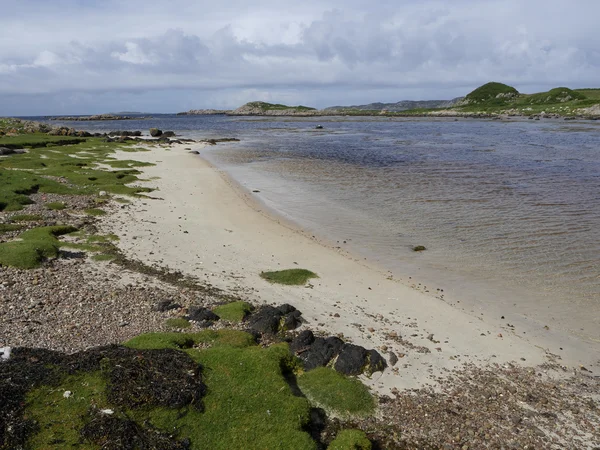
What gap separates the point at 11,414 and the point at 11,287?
7.46 metres

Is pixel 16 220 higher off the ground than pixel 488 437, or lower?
higher

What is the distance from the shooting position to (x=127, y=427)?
772 cm

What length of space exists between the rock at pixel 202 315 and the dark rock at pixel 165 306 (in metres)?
0.59

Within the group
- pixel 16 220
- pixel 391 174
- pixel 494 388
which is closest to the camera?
pixel 494 388

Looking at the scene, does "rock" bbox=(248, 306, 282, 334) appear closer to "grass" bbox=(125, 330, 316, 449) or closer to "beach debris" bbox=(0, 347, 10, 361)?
"grass" bbox=(125, 330, 316, 449)

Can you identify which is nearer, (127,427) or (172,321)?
(127,427)

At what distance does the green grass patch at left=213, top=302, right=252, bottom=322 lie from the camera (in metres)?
13.1

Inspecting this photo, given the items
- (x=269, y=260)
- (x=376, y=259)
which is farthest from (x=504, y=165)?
(x=269, y=260)

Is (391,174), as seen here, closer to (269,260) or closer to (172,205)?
(172,205)

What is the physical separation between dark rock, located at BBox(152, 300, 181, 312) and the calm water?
919 cm

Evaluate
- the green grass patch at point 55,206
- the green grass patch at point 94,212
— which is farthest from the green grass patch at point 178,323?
the green grass patch at point 55,206

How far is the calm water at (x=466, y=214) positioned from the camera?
1686 centimetres

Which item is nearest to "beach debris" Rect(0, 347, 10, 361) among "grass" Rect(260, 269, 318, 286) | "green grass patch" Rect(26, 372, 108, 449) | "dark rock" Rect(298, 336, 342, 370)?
"green grass patch" Rect(26, 372, 108, 449)

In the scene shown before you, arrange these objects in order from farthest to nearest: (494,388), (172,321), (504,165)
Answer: (504,165), (172,321), (494,388)
